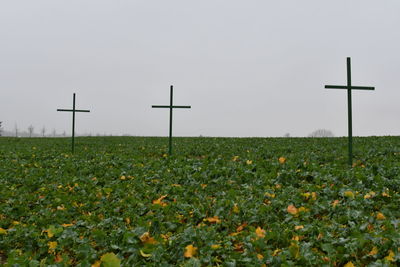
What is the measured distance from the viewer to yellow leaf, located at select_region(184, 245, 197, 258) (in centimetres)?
354

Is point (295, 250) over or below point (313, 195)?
below

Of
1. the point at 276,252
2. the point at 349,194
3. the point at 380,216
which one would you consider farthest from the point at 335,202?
the point at 276,252

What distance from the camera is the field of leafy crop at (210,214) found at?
355 centimetres

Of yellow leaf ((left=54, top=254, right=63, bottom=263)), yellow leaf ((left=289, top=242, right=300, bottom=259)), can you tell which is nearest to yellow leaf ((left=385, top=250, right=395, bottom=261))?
yellow leaf ((left=289, top=242, right=300, bottom=259))

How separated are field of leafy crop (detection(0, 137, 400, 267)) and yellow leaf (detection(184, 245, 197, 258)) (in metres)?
0.01

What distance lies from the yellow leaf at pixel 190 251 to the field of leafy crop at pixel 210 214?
12 mm

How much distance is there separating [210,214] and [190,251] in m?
1.57

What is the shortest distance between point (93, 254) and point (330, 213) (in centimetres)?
347

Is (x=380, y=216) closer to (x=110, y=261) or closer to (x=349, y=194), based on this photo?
(x=349, y=194)

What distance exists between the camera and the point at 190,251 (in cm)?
358

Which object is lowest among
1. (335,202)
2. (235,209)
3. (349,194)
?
(235,209)

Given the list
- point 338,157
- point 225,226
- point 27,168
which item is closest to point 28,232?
point 225,226

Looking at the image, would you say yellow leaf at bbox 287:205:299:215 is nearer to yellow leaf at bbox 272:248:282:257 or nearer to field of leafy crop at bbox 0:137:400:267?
field of leafy crop at bbox 0:137:400:267

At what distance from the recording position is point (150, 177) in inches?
309
